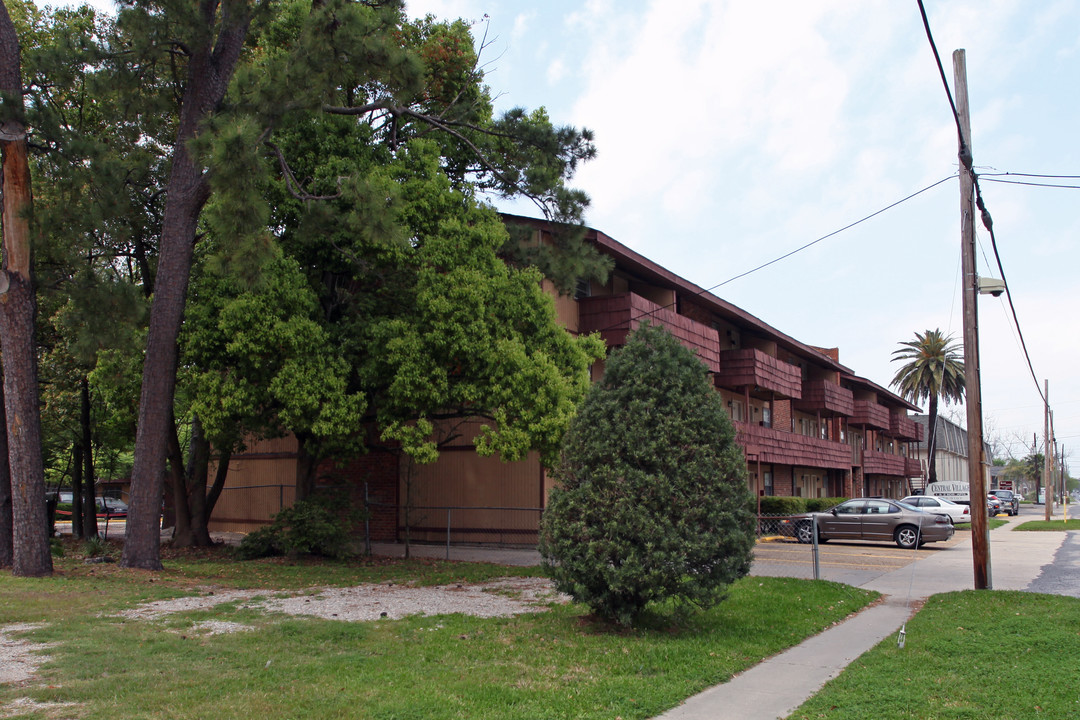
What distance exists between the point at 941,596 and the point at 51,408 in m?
21.7

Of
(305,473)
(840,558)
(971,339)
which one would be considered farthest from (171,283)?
(840,558)

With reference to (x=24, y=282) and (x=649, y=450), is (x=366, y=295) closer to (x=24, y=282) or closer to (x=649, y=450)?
(x=24, y=282)

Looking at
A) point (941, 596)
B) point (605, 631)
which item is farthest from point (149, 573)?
point (941, 596)

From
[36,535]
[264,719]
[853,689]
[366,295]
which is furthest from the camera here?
[366,295]

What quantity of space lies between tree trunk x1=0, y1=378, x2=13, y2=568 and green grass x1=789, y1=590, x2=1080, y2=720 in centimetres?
1454

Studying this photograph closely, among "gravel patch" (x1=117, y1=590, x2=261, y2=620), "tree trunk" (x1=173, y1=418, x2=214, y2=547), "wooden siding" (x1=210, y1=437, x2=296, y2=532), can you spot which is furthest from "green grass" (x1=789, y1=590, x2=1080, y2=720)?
"wooden siding" (x1=210, y1=437, x2=296, y2=532)

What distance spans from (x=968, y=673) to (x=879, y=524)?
55.8ft

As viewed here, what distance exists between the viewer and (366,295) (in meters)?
15.8

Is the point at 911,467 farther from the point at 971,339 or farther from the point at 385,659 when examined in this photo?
the point at 385,659

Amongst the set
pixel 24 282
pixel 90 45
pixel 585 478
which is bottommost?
pixel 585 478

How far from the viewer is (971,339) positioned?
13.2m

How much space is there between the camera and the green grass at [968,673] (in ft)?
19.5

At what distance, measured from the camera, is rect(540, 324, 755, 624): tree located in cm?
821

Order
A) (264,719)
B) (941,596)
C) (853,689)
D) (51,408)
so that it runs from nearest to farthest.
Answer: (264,719)
(853,689)
(941,596)
(51,408)
